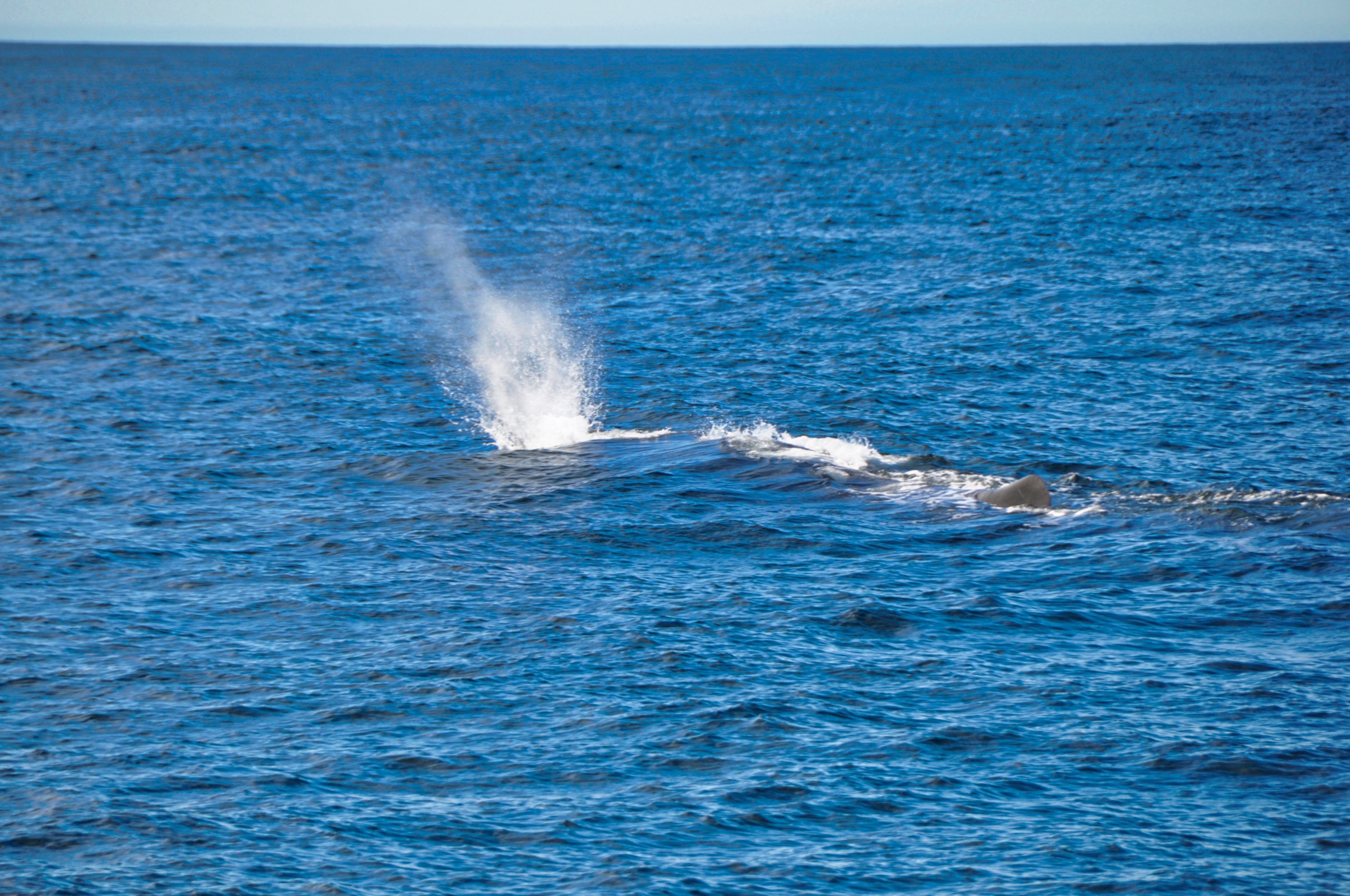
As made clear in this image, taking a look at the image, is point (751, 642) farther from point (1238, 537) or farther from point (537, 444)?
point (537, 444)

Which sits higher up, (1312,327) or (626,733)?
(1312,327)

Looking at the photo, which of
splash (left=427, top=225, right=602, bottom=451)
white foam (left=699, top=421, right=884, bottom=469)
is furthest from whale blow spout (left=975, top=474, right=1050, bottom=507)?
splash (left=427, top=225, right=602, bottom=451)

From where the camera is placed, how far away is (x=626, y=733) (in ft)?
66.6

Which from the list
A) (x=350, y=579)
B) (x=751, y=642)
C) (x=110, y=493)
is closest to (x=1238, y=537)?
(x=751, y=642)

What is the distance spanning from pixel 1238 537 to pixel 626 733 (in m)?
14.0

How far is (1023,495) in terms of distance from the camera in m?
29.6

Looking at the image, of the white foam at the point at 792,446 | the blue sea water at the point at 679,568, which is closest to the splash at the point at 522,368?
the blue sea water at the point at 679,568

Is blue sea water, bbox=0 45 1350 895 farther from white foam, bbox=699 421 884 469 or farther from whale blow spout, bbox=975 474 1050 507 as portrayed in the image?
whale blow spout, bbox=975 474 1050 507

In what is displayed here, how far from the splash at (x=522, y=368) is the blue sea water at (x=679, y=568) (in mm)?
225

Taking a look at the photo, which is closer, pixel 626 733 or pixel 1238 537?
pixel 626 733

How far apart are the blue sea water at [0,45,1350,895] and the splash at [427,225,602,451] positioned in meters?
0.22

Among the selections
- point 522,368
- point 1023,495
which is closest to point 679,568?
point 1023,495

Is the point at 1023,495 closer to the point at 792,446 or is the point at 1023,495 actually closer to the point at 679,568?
the point at 792,446

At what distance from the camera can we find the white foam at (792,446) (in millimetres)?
33156
